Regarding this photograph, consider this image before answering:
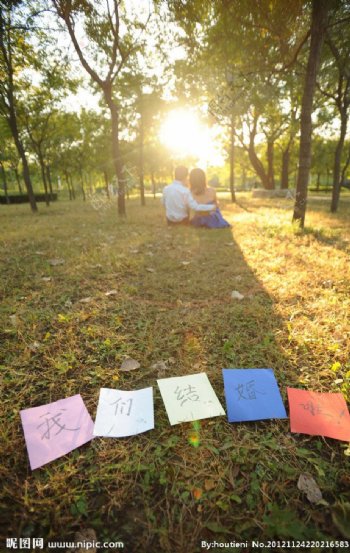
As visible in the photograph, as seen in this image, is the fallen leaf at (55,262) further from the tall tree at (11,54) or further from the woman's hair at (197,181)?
the tall tree at (11,54)

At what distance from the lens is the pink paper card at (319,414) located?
1.41 meters

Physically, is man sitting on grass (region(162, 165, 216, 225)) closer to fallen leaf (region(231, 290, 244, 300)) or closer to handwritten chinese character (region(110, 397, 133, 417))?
fallen leaf (region(231, 290, 244, 300))

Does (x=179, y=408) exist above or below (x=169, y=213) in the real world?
below

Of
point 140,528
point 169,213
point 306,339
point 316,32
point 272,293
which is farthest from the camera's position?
point 169,213

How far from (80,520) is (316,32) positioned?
7596 millimetres

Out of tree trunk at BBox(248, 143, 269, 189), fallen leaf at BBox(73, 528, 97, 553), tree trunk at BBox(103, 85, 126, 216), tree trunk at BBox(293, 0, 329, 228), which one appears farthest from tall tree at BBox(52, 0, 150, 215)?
tree trunk at BBox(248, 143, 269, 189)

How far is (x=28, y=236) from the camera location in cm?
636

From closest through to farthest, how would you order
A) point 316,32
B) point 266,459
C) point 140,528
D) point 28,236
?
point 140,528, point 266,459, point 316,32, point 28,236

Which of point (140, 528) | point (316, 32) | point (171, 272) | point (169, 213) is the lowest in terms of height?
point (140, 528)

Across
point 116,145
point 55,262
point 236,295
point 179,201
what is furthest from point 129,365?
point 116,145

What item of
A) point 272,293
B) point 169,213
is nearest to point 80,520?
point 272,293

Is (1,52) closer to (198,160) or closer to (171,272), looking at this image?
(171,272)

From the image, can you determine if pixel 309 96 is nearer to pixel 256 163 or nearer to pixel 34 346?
pixel 34 346

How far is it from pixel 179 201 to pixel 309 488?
7089 mm
